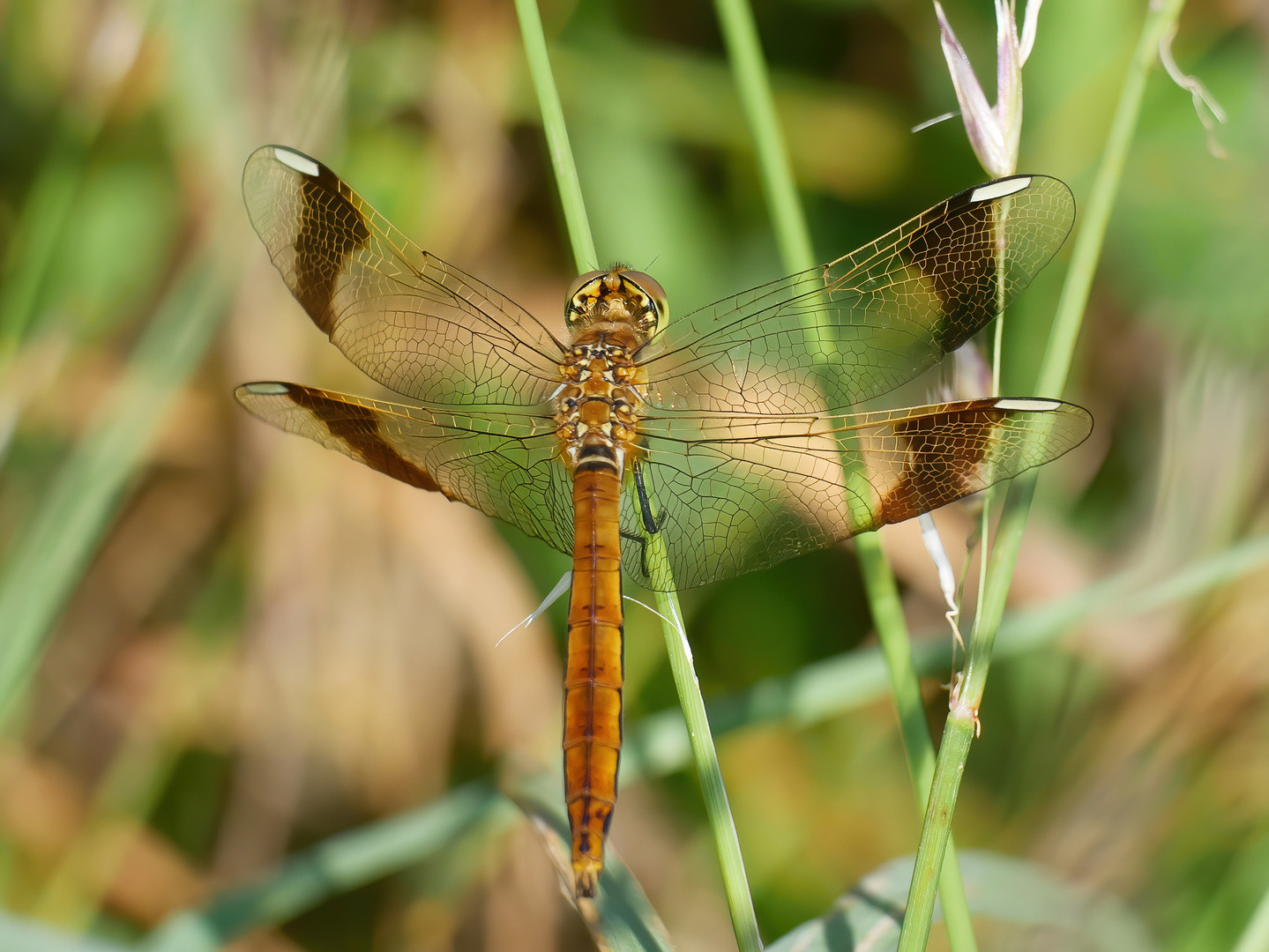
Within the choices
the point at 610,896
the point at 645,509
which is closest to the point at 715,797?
the point at 610,896

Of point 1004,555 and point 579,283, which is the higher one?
point 579,283

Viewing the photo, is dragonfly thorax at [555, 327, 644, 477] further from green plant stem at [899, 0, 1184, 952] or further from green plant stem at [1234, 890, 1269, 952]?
green plant stem at [1234, 890, 1269, 952]

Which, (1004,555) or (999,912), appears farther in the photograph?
(999,912)

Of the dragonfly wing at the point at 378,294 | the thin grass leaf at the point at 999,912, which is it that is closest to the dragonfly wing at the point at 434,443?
the dragonfly wing at the point at 378,294

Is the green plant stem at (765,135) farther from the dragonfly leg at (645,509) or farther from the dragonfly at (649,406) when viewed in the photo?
the dragonfly leg at (645,509)

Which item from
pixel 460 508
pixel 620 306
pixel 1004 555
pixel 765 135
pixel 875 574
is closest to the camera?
pixel 1004 555

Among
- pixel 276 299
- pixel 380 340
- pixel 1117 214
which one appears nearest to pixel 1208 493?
pixel 1117 214

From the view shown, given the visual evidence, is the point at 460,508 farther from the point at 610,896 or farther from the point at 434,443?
the point at 610,896

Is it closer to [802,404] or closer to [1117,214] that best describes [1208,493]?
[1117,214]
